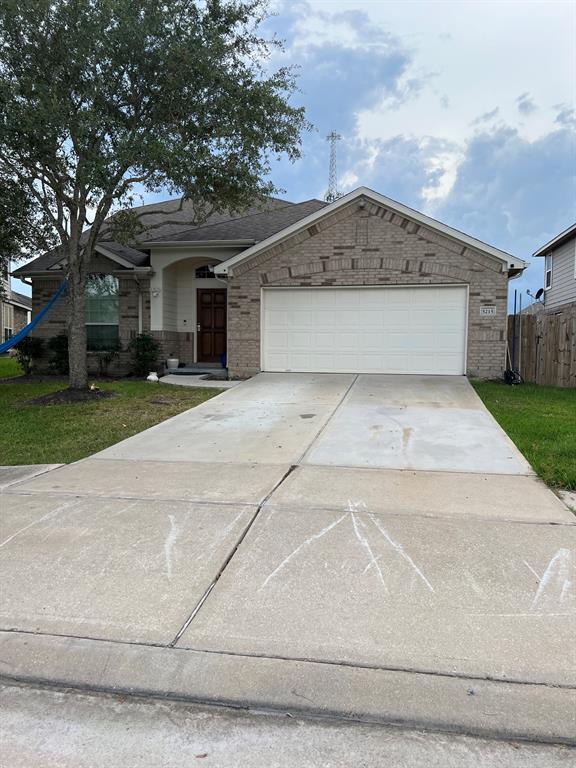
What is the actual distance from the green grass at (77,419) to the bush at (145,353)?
204 cm

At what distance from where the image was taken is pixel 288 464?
20.7 feet

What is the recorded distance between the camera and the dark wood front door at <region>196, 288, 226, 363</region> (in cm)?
1712

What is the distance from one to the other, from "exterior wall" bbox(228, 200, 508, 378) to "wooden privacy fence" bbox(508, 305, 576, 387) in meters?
1.26

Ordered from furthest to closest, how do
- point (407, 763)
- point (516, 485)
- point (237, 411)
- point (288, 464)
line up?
point (237, 411), point (288, 464), point (516, 485), point (407, 763)

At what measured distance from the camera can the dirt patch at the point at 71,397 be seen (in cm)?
1125

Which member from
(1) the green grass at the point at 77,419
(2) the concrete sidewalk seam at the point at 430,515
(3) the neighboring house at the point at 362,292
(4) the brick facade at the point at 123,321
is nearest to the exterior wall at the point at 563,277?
(3) the neighboring house at the point at 362,292

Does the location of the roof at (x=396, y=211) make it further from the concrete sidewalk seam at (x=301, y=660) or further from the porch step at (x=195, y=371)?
the concrete sidewalk seam at (x=301, y=660)

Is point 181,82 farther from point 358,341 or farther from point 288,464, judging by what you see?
point 288,464

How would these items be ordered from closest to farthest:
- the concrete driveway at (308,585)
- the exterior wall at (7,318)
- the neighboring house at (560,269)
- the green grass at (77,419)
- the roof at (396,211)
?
1. the concrete driveway at (308,585)
2. the green grass at (77,419)
3. the roof at (396,211)
4. the neighboring house at (560,269)
5. the exterior wall at (7,318)

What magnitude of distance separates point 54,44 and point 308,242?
22.5ft

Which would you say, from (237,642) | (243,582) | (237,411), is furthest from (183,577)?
(237,411)

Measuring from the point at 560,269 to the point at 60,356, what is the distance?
58.4ft

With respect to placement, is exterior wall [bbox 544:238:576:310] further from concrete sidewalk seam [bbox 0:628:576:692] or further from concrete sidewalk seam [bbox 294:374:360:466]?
concrete sidewalk seam [bbox 0:628:576:692]

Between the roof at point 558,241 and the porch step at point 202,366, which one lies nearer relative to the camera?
the porch step at point 202,366
